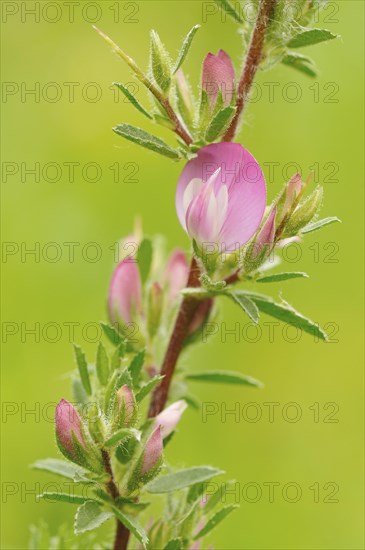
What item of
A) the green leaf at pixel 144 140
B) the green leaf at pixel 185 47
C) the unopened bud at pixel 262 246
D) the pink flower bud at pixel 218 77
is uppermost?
the green leaf at pixel 185 47

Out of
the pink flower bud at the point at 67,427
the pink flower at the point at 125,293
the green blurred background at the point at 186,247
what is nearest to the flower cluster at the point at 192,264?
the pink flower bud at the point at 67,427

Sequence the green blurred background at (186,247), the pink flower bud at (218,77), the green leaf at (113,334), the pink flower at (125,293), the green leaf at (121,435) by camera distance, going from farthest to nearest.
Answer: the green blurred background at (186,247) < the pink flower at (125,293) < the green leaf at (113,334) < the pink flower bud at (218,77) < the green leaf at (121,435)

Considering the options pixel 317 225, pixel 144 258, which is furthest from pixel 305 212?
pixel 144 258

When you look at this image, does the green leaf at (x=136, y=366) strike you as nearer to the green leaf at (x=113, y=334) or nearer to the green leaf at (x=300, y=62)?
the green leaf at (x=113, y=334)

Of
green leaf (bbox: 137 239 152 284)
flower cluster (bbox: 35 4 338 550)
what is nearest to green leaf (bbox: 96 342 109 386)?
flower cluster (bbox: 35 4 338 550)

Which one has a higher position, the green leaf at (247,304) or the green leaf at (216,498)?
the green leaf at (247,304)

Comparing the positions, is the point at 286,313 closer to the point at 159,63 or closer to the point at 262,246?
the point at 262,246

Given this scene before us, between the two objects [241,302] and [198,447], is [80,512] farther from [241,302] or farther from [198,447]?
[198,447]
